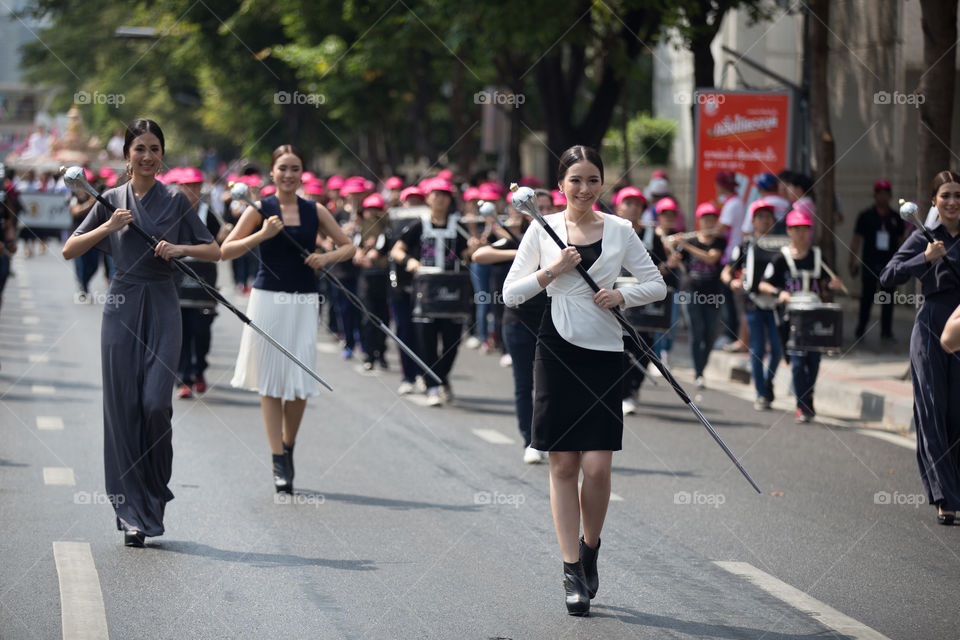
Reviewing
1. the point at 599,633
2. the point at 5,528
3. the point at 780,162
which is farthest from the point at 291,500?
the point at 780,162

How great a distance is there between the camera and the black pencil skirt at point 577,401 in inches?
220

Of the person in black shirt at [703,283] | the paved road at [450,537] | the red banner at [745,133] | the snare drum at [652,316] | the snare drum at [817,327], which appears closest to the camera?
the paved road at [450,537]

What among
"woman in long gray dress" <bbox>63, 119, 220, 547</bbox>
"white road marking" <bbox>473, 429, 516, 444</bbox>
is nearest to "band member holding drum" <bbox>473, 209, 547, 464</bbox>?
"white road marking" <bbox>473, 429, 516, 444</bbox>

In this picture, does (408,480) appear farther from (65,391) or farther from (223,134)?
(223,134)

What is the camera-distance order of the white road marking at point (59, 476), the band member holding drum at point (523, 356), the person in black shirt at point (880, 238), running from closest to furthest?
the white road marking at point (59, 476), the band member holding drum at point (523, 356), the person in black shirt at point (880, 238)

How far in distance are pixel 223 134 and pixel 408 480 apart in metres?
47.8

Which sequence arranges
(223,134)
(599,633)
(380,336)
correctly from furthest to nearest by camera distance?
(223,134) < (380,336) < (599,633)

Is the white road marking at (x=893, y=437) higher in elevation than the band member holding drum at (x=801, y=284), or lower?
lower

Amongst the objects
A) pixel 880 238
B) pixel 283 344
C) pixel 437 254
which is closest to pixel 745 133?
pixel 880 238

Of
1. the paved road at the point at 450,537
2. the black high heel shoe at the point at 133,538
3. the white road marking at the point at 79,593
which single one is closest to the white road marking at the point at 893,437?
the paved road at the point at 450,537

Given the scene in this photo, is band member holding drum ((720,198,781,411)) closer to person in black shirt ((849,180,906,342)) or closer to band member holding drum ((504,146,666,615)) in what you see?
person in black shirt ((849,180,906,342))

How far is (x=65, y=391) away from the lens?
1198 cm

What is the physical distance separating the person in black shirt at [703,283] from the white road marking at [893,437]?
220 cm

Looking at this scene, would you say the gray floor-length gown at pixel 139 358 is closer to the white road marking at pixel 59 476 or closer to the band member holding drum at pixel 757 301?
the white road marking at pixel 59 476
